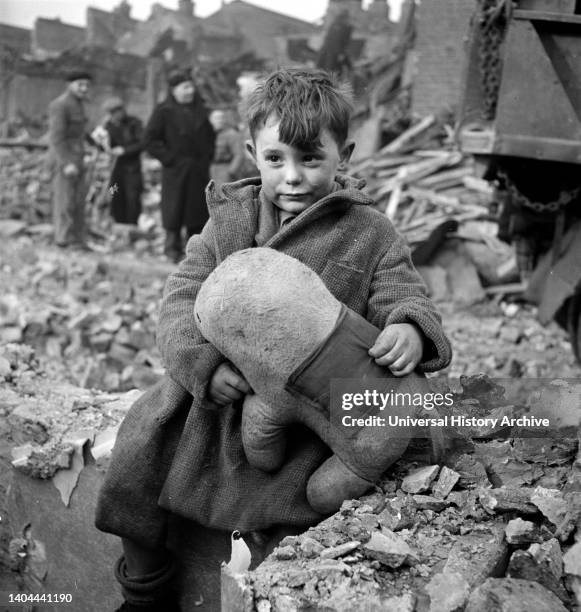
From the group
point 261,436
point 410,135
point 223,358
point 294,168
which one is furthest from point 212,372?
point 410,135

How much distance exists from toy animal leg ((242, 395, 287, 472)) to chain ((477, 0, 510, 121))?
3.65 meters

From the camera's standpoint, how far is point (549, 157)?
173 inches

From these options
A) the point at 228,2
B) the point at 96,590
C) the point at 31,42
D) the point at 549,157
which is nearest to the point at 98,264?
the point at 549,157

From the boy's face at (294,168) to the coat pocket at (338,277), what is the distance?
0.18m

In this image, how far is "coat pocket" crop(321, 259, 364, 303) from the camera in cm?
209

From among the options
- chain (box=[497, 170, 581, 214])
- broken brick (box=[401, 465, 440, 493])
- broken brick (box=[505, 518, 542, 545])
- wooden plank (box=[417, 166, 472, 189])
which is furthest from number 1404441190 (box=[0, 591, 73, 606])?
wooden plank (box=[417, 166, 472, 189])

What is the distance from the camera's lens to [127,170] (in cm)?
1034

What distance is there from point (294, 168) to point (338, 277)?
311 mm

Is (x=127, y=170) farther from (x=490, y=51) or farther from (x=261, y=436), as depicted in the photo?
(x=261, y=436)

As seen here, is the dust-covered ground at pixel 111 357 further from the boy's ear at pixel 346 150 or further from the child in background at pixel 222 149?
the child in background at pixel 222 149

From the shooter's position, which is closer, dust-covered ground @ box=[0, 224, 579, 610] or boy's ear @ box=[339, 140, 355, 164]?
dust-covered ground @ box=[0, 224, 579, 610]

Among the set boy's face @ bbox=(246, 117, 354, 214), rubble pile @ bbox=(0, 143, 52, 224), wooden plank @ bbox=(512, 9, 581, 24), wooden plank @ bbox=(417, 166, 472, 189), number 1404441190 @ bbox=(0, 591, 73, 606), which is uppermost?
wooden plank @ bbox=(512, 9, 581, 24)

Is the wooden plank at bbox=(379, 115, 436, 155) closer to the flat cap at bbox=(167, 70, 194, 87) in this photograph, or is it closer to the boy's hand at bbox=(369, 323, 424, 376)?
the flat cap at bbox=(167, 70, 194, 87)

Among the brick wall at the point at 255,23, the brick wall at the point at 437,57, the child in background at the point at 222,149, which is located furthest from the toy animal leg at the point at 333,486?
the brick wall at the point at 255,23
